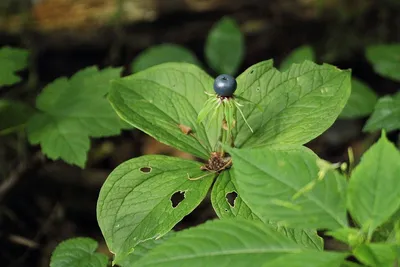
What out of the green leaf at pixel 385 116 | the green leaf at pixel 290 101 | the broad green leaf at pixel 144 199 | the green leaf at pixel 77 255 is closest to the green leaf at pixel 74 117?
the green leaf at pixel 77 255

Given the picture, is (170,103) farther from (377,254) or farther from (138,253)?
(377,254)

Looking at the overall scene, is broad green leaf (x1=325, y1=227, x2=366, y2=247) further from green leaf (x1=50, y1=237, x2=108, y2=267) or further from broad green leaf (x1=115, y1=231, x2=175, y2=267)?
green leaf (x1=50, y1=237, x2=108, y2=267)

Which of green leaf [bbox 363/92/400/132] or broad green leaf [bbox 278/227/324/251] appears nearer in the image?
broad green leaf [bbox 278/227/324/251]

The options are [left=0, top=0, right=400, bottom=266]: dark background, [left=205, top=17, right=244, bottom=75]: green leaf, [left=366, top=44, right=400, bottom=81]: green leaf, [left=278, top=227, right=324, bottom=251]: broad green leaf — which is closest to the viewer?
[left=278, top=227, right=324, bottom=251]: broad green leaf

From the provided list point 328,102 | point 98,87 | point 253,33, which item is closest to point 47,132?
point 98,87

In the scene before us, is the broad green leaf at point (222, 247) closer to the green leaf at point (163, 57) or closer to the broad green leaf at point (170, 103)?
the broad green leaf at point (170, 103)

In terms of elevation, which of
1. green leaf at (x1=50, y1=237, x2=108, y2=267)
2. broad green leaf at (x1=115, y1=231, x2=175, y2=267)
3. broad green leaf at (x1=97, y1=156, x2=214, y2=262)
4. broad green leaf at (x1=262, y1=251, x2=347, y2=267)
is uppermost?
broad green leaf at (x1=262, y1=251, x2=347, y2=267)

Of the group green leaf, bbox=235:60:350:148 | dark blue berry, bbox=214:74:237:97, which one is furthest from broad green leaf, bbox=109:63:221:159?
dark blue berry, bbox=214:74:237:97

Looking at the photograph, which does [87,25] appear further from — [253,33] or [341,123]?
[341,123]
